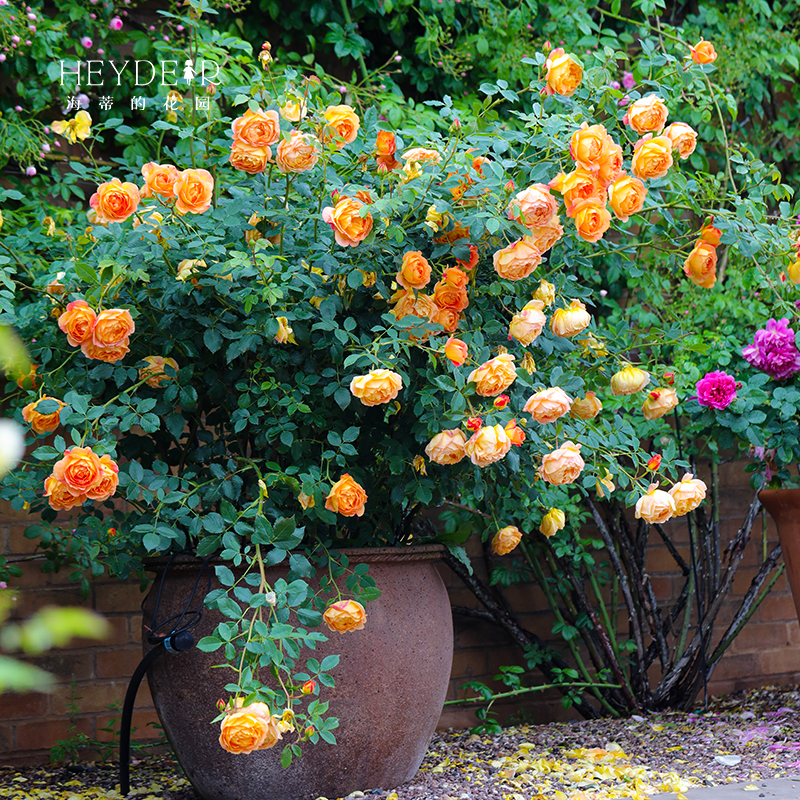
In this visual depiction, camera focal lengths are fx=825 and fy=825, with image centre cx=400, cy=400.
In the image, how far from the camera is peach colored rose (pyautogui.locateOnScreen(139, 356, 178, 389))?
1417 millimetres

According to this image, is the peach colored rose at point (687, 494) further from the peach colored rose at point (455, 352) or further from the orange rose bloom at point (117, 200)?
the orange rose bloom at point (117, 200)

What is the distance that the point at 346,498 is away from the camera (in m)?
1.29

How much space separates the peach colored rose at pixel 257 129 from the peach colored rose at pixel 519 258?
1.30ft

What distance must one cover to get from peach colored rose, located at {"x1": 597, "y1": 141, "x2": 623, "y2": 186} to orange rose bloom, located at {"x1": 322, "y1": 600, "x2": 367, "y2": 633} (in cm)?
75

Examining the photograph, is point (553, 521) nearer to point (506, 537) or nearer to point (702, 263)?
point (506, 537)

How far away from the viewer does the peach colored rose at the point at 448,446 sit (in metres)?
1.28

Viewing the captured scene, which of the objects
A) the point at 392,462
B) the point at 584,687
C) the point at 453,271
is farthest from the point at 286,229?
the point at 584,687

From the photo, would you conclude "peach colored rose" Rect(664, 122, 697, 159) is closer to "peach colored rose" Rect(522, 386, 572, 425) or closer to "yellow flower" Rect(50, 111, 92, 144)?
"peach colored rose" Rect(522, 386, 572, 425)

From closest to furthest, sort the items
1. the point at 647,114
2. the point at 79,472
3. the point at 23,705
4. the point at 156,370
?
the point at 79,472 → the point at 647,114 → the point at 156,370 → the point at 23,705

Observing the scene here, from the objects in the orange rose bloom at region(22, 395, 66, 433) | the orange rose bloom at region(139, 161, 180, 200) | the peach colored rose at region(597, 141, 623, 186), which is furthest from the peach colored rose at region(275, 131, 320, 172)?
the orange rose bloom at region(22, 395, 66, 433)

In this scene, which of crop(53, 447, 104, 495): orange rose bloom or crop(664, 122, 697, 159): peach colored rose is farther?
crop(664, 122, 697, 159): peach colored rose

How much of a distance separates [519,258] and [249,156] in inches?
17.5

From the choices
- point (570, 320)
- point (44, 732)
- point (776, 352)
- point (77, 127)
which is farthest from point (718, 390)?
point (44, 732)

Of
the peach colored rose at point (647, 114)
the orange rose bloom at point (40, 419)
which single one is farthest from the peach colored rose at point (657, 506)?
the orange rose bloom at point (40, 419)
